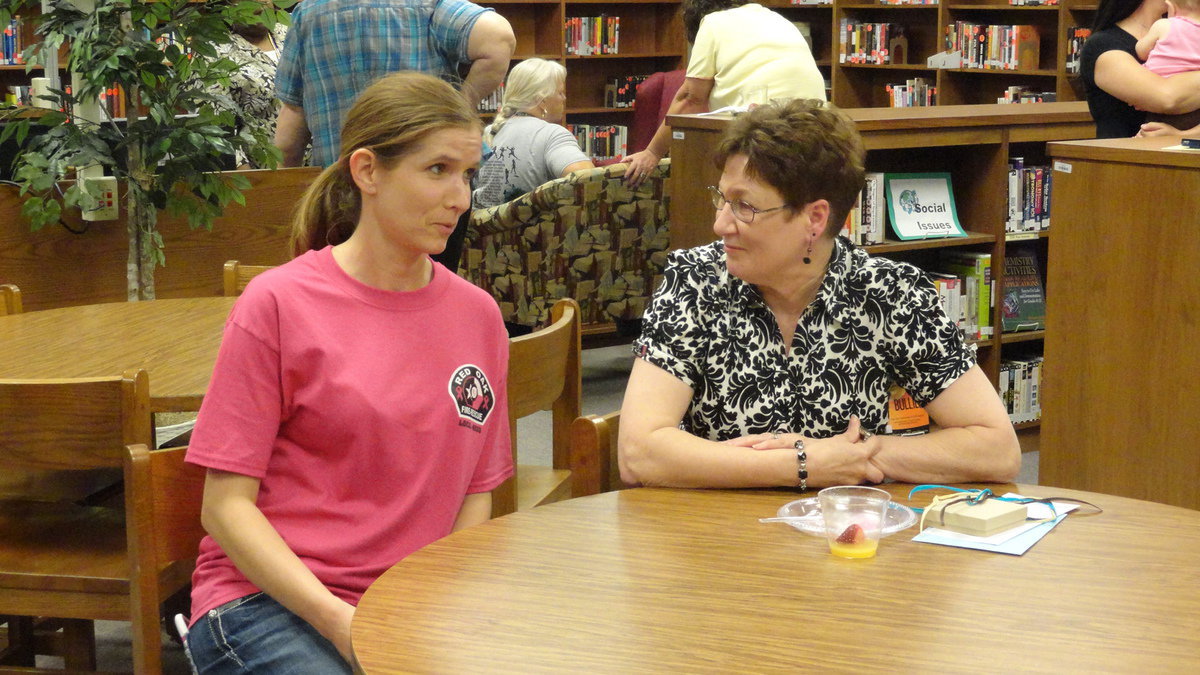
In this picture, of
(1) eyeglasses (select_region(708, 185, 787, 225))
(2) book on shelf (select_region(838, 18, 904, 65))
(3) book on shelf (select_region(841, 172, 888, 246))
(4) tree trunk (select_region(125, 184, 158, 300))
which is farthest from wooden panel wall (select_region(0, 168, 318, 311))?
(2) book on shelf (select_region(838, 18, 904, 65))

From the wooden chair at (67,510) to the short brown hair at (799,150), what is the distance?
0.94 m

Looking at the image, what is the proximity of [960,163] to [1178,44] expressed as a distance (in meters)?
1.05

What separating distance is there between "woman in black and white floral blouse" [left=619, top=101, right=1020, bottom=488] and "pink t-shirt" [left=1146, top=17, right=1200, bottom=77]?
6.37ft

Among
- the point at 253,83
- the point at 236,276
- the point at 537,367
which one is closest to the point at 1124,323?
the point at 537,367

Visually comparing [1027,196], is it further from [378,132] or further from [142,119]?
[378,132]

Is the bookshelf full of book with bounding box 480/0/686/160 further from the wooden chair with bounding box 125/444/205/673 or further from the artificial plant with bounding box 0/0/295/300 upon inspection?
the wooden chair with bounding box 125/444/205/673

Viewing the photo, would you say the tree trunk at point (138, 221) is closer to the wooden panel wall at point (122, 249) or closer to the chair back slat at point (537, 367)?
the wooden panel wall at point (122, 249)

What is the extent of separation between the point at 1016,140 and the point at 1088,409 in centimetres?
138

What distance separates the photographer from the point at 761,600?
1343 mm

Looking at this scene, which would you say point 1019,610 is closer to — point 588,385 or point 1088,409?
point 1088,409

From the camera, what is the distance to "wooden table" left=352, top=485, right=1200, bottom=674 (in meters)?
1.21

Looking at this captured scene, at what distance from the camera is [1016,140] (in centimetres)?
431

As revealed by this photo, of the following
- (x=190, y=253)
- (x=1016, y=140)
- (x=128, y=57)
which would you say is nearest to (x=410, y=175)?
(x=128, y=57)

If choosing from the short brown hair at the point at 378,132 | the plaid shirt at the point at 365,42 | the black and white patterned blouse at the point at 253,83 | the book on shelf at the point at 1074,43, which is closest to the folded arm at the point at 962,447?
the short brown hair at the point at 378,132
